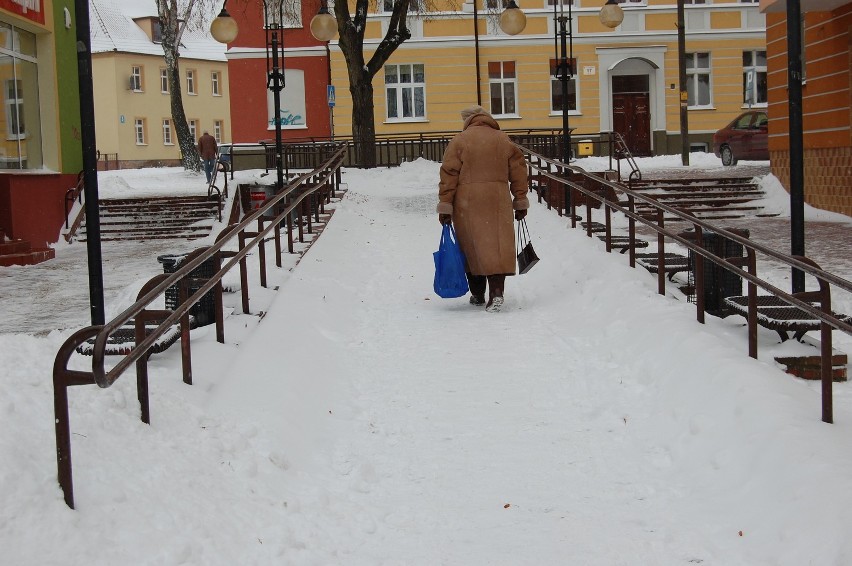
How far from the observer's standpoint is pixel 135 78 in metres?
60.0

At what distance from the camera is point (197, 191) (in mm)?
28172

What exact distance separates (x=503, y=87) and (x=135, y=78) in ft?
102

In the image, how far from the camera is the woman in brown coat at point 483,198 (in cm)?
952

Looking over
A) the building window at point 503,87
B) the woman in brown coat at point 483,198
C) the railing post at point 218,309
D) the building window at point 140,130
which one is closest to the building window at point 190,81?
the building window at point 140,130

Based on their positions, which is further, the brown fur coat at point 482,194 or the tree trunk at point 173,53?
the tree trunk at point 173,53

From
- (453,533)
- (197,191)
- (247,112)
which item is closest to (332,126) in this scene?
(247,112)

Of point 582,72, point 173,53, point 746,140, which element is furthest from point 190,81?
point 746,140

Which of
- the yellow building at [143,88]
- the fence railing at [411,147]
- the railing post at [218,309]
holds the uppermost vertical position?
the yellow building at [143,88]

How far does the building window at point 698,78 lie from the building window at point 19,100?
23824 mm

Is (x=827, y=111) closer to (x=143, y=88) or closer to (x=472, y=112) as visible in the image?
(x=472, y=112)

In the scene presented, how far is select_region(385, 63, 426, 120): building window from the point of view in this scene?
116ft

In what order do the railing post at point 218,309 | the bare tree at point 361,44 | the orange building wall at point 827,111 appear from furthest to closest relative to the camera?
the bare tree at point 361,44 → the orange building wall at point 827,111 → the railing post at point 218,309

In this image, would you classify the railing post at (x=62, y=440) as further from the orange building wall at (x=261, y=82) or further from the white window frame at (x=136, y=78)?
the white window frame at (x=136, y=78)

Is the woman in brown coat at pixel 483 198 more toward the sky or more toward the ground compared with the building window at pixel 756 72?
more toward the ground
